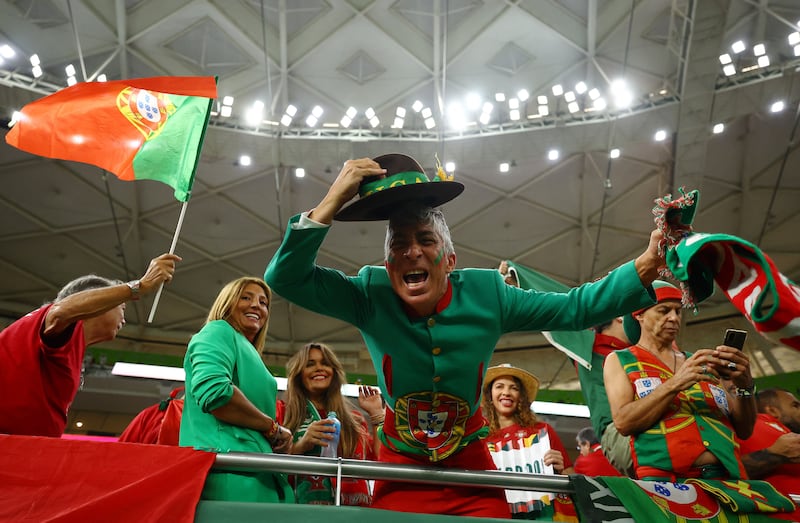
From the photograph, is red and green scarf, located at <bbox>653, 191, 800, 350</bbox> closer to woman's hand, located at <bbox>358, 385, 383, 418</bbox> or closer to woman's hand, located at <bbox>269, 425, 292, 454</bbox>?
woman's hand, located at <bbox>269, 425, 292, 454</bbox>

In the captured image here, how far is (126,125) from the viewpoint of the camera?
15.0 feet

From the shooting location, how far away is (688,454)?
2844mm

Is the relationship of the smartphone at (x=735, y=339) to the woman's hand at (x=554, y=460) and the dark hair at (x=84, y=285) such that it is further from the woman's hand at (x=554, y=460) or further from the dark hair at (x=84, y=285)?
the dark hair at (x=84, y=285)

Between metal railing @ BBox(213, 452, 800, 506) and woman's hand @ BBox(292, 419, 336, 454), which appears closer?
metal railing @ BBox(213, 452, 800, 506)

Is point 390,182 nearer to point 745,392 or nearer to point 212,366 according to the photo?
point 212,366

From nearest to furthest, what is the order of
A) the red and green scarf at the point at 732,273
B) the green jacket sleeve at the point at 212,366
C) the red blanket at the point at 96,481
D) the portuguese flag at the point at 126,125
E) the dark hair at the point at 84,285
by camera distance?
the red and green scarf at the point at 732,273 → the red blanket at the point at 96,481 → the green jacket sleeve at the point at 212,366 → the dark hair at the point at 84,285 → the portuguese flag at the point at 126,125

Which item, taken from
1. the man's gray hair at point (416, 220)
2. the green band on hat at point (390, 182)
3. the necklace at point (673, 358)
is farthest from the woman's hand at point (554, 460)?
the green band on hat at point (390, 182)

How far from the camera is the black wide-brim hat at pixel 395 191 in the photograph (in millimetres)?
2430

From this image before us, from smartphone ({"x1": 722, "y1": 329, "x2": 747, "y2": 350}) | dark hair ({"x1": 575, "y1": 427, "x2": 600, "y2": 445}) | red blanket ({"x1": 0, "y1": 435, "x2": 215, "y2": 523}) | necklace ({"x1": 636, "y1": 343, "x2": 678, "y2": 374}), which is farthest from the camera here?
dark hair ({"x1": 575, "y1": 427, "x2": 600, "y2": 445})

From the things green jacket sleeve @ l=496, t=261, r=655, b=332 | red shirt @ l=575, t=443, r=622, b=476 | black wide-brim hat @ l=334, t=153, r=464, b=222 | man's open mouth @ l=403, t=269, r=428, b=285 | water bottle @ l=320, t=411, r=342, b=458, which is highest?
black wide-brim hat @ l=334, t=153, r=464, b=222

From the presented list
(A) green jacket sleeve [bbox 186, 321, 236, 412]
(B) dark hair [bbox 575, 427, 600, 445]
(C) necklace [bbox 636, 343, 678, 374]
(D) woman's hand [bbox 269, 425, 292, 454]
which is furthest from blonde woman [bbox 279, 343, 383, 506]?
(B) dark hair [bbox 575, 427, 600, 445]

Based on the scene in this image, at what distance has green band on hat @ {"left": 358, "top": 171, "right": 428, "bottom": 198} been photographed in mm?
2432

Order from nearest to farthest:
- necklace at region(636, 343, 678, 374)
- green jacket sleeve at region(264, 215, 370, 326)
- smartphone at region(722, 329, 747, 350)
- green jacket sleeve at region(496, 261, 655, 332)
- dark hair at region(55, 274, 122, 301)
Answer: green jacket sleeve at region(264, 215, 370, 326) → green jacket sleeve at region(496, 261, 655, 332) → smartphone at region(722, 329, 747, 350) → dark hair at region(55, 274, 122, 301) → necklace at region(636, 343, 678, 374)

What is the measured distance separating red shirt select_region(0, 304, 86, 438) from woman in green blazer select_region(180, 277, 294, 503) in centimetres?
47
